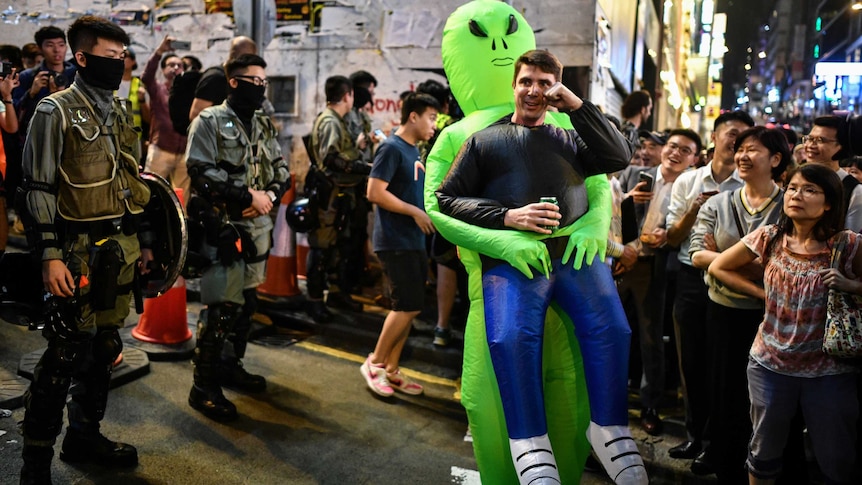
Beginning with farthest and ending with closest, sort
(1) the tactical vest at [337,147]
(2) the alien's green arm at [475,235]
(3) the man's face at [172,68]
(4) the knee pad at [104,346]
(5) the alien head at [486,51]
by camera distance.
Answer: (3) the man's face at [172,68]
(1) the tactical vest at [337,147]
(4) the knee pad at [104,346]
(5) the alien head at [486,51]
(2) the alien's green arm at [475,235]

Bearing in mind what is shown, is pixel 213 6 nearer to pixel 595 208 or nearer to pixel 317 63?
pixel 317 63

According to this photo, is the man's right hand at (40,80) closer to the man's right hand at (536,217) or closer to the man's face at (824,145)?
the man's right hand at (536,217)

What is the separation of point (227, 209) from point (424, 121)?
5.48ft

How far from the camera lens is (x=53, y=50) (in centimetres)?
611

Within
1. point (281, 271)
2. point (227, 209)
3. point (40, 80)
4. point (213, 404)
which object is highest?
point (40, 80)

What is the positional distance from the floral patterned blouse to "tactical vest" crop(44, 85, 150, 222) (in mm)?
3263

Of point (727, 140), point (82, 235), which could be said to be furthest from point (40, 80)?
point (727, 140)

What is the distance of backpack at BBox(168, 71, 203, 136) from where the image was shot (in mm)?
6562

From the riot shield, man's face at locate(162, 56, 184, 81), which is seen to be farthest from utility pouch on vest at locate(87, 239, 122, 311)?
man's face at locate(162, 56, 184, 81)

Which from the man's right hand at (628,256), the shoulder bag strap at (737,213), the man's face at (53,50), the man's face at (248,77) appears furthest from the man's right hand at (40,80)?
the shoulder bag strap at (737,213)

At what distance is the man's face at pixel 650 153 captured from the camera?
19.3ft

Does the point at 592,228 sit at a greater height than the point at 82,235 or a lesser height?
greater

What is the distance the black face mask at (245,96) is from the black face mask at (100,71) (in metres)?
1.03

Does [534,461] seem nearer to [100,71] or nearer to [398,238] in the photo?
[398,238]
